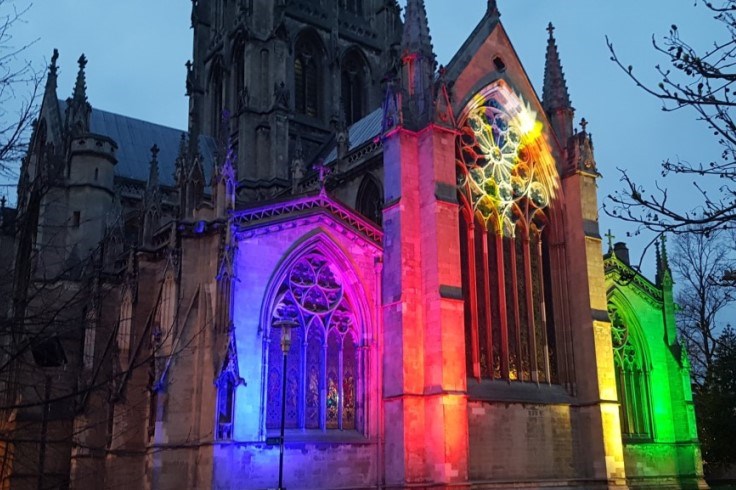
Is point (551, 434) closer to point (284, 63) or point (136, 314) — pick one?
point (136, 314)

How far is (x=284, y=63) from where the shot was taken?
3812 centimetres

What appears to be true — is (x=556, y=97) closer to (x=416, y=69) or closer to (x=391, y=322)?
(x=416, y=69)

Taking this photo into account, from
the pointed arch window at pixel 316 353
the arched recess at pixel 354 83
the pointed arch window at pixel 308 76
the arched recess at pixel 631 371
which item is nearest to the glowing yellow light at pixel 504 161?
the pointed arch window at pixel 316 353

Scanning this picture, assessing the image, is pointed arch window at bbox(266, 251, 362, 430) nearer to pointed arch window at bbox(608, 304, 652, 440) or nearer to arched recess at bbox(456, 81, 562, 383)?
arched recess at bbox(456, 81, 562, 383)

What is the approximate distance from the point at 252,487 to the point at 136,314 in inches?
267

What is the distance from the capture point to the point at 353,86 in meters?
43.3

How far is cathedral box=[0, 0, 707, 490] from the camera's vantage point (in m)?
19.8

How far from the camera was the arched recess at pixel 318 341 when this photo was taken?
2070cm

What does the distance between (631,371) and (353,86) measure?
2230cm

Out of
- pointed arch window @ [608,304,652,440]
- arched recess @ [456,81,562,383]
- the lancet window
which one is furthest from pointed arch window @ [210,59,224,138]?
the lancet window

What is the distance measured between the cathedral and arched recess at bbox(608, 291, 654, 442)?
8cm

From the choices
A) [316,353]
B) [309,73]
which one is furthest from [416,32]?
[309,73]

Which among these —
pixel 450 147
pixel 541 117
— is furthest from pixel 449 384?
pixel 541 117

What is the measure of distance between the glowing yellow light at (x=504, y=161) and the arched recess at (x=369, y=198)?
11.1 feet
